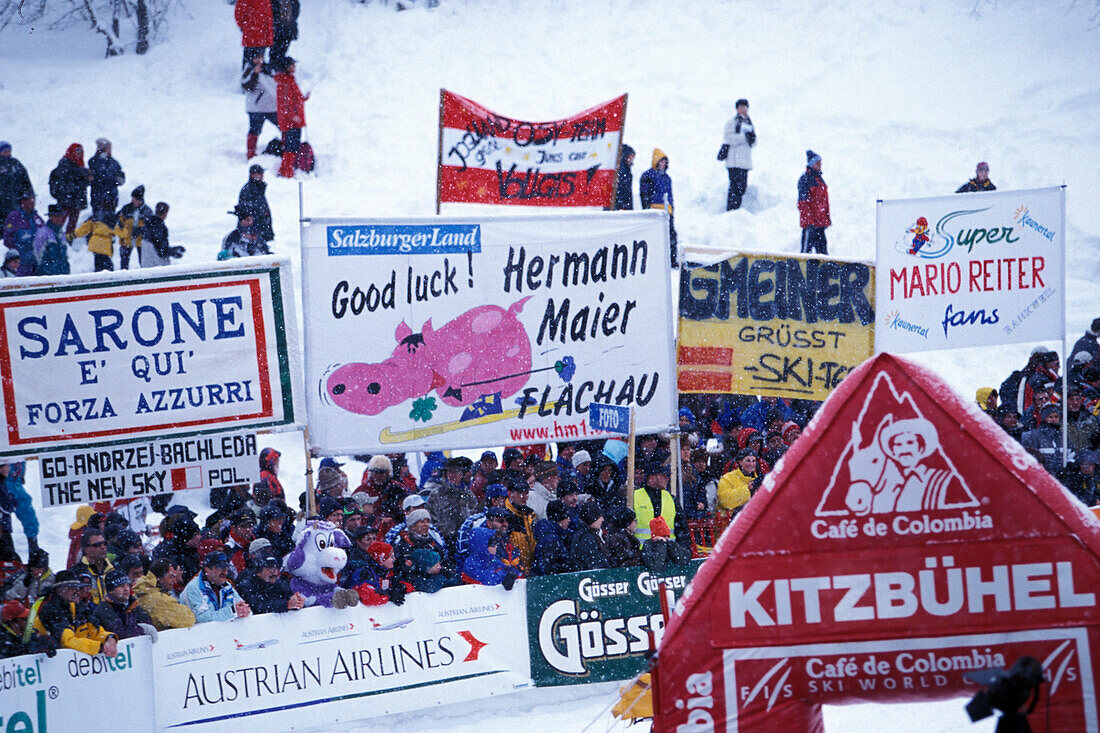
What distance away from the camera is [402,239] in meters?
9.25

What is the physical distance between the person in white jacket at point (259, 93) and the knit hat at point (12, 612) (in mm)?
10614

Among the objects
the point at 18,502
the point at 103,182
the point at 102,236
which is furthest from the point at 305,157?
the point at 18,502

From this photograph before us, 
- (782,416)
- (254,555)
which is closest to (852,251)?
(782,416)

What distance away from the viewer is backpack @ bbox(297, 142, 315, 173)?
17531 mm

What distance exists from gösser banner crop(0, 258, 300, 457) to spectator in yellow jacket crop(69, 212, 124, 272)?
5846 millimetres

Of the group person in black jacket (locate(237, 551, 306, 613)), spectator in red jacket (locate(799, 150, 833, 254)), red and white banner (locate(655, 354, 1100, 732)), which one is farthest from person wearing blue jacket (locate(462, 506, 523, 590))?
spectator in red jacket (locate(799, 150, 833, 254))

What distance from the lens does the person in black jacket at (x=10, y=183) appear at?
13914mm

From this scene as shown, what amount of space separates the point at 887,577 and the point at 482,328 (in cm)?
533

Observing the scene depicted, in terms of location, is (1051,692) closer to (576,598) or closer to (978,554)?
(978,554)

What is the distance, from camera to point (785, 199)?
1858cm

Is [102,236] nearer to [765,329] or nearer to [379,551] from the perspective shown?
[379,551]

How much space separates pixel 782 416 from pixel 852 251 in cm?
640

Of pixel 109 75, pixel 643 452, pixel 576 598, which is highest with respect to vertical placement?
pixel 109 75

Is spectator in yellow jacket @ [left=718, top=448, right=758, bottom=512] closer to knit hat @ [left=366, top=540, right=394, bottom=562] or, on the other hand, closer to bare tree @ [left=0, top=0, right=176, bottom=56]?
knit hat @ [left=366, top=540, right=394, bottom=562]
